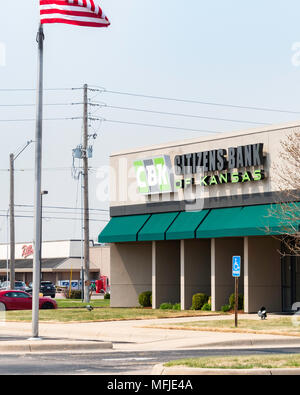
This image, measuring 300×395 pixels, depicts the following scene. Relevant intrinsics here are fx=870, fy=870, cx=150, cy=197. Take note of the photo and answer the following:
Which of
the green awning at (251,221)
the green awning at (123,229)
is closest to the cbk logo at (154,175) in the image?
the green awning at (123,229)

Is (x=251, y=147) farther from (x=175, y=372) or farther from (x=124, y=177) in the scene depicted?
(x=175, y=372)

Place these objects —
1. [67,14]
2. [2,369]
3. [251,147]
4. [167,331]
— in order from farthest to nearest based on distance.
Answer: [251,147] → [167,331] → [67,14] → [2,369]

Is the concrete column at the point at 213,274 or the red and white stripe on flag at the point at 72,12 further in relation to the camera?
the concrete column at the point at 213,274

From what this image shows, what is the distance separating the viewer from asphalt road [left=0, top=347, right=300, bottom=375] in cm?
1784

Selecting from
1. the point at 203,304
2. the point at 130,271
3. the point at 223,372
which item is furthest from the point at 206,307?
the point at 223,372

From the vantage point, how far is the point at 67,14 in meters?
23.7

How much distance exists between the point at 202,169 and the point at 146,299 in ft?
28.6

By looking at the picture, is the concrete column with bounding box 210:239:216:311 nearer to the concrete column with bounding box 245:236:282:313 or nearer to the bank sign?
the concrete column with bounding box 245:236:282:313

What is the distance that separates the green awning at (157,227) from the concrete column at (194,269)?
3.95ft

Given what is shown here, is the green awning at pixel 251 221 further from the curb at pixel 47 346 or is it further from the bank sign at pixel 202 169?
the curb at pixel 47 346

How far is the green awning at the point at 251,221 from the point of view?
3719 cm

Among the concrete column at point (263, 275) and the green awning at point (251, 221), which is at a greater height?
the green awning at point (251, 221)

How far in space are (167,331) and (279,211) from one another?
9635mm
